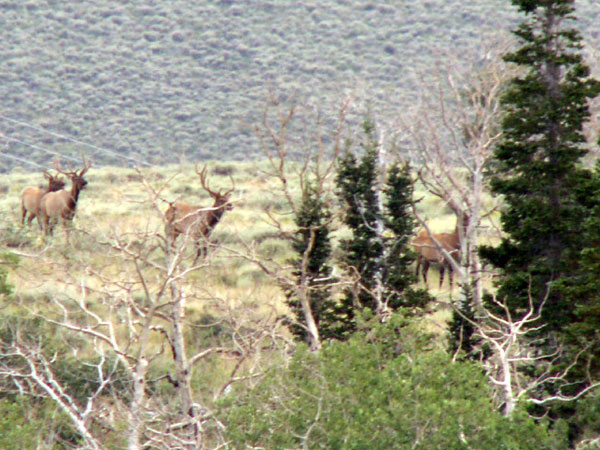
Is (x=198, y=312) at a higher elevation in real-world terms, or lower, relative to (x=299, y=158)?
higher

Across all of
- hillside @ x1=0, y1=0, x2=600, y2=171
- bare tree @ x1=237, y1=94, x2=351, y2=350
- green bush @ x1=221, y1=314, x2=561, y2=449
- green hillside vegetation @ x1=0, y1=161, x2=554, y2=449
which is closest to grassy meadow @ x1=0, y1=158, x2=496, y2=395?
green hillside vegetation @ x1=0, y1=161, x2=554, y2=449

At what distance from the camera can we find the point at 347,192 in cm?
2006

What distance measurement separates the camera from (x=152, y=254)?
27.0 meters

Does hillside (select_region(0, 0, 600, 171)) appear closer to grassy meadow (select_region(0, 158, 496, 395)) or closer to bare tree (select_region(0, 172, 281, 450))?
grassy meadow (select_region(0, 158, 496, 395))

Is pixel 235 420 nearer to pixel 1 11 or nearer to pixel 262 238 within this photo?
pixel 262 238

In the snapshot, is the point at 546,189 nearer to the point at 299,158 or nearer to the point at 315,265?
the point at 315,265

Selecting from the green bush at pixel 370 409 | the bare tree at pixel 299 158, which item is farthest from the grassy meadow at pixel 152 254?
the green bush at pixel 370 409

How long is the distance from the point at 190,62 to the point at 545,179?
44.2 metres

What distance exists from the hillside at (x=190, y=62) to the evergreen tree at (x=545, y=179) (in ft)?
99.2

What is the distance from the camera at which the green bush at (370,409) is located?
9359 millimetres

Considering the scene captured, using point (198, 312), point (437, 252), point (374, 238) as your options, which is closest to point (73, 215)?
point (198, 312)

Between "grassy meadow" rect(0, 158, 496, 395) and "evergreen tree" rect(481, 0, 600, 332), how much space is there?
3.26m

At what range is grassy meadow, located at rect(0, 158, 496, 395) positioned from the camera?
14.1 metres

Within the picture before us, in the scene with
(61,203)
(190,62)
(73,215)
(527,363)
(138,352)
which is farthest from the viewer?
(190,62)
